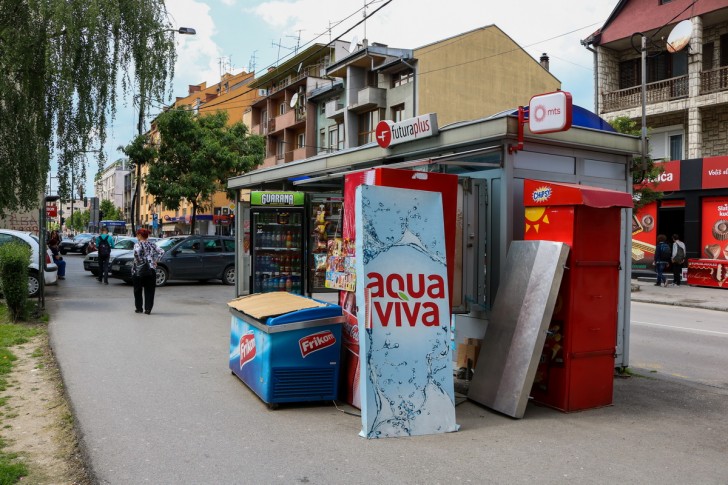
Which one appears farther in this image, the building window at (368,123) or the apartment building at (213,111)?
the apartment building at (213,111)

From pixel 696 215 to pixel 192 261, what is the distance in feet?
59.3

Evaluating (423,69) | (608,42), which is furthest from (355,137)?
(608,42)

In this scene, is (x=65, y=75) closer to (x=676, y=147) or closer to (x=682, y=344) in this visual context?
(x=682, y=344)

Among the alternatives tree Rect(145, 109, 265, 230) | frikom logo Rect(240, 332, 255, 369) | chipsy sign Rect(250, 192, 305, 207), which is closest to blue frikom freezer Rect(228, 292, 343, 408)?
frikom logo Rect(240, 332, 255, 369)

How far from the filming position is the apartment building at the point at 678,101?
22672 mm

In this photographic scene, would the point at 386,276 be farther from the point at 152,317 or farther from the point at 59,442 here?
the point at 152,317

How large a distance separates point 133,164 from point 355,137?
1285 cm

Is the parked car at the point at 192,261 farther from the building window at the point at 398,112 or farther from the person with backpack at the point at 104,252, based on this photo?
the building window at the point at 398,112

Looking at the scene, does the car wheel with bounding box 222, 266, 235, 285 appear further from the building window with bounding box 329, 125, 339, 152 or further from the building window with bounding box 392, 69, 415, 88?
the building window with bounding box 329, 125, 339, 152

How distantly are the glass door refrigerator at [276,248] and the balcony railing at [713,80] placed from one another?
18.7 metres

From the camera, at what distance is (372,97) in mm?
34750

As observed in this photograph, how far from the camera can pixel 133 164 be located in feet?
108

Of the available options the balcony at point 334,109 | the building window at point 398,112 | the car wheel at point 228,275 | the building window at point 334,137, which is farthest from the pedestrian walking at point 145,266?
the building window at point 334,137

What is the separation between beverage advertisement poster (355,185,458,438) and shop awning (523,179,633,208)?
4.20 ft
